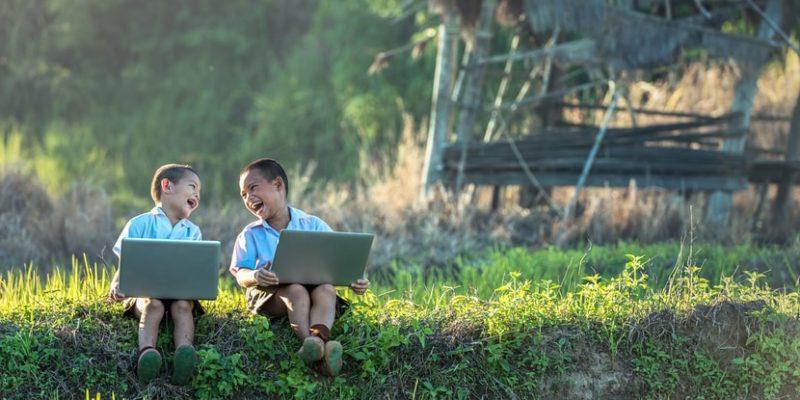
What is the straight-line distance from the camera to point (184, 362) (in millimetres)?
5613

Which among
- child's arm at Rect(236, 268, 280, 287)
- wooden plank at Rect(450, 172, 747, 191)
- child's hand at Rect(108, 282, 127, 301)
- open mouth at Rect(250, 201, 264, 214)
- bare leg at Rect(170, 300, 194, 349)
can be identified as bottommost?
bare leg at Rect(170, 300, 194, 349)

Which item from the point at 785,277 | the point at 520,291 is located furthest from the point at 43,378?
the point at 785,277

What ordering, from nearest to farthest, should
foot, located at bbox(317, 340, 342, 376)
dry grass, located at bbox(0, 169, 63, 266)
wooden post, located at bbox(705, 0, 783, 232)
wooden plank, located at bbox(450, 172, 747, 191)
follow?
foot, located at bbox(317, 340, 342, 376) → dry grass, located at bbox(0, 169, 63, 266) → wooden plank, located at bbox(450, 172, 747, 191) → wooden post, located at bbox(705, 0, 783, 232)

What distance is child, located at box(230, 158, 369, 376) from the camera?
586 centimetres

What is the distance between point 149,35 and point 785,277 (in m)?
20.5

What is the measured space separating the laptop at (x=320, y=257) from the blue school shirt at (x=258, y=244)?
0.23 m

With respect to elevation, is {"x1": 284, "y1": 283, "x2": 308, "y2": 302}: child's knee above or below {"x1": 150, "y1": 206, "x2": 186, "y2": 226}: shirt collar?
below

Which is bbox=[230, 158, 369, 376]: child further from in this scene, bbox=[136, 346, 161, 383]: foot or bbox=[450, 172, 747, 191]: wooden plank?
bbox=[450, 172, 747, 191]: wooden plank

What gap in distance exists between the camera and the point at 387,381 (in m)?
6.14

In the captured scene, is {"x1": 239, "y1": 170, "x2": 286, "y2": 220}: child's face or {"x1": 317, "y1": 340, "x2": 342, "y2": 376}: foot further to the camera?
{"x1": 239, "y1": 170, "x2": 286, "y2": 220}: child's face

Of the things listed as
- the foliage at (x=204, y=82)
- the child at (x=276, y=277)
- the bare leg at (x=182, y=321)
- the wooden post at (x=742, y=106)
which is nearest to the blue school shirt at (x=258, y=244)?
the child at (x=276, y=277)

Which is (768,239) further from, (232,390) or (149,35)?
(149,35)

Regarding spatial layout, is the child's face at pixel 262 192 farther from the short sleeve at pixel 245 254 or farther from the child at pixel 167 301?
the child at pixel 167 301

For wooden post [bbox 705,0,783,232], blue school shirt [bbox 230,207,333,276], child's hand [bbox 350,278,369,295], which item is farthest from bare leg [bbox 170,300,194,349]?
wooden post [bbox 705,0,783,232]
